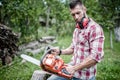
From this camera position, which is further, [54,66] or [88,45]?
[88,45]

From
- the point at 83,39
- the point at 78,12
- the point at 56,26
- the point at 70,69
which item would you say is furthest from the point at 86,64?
the point at 56,26

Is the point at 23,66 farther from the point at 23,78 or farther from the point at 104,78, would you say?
the point at 104,78

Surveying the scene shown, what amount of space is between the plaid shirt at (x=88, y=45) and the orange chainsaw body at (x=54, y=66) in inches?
10.8

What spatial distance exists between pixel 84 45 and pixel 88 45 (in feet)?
0.20

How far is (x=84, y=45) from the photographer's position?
374 centimetres

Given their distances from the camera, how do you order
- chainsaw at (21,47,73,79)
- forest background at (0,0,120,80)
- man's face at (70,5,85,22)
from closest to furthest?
chainsaw at (21,47,73,79)
man's face at (70,5,85,22)
forest background at (0,0,120,80)

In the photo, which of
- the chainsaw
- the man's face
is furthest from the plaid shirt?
the chainsaw

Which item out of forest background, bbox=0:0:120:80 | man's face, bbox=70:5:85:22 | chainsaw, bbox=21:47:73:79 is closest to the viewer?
chainsaw, bbox=21:47:73:79

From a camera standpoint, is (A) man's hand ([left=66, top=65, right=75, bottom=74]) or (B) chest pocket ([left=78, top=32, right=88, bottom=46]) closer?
(A) man's hand ([left=66, top=65, right=75, bottom=74])

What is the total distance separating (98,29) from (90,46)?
25 cm

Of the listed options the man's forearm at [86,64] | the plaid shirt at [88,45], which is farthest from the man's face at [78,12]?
the man's forearm at [86,64]

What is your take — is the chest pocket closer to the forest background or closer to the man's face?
the man's face

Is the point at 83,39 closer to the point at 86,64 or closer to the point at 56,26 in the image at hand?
the point at 86,64

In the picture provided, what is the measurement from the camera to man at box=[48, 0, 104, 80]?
3.55 m
